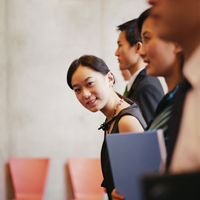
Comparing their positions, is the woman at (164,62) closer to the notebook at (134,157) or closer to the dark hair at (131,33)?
the notebook at (134,157)

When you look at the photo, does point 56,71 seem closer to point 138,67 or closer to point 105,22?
point 105,22

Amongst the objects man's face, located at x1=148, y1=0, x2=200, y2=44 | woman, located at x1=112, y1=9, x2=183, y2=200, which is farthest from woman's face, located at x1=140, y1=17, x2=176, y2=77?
man's face, located at x1=148, y1=0, x2=200, y2=44

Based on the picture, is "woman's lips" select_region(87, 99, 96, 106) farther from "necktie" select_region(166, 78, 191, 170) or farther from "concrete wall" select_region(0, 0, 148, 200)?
"concrete wall" select_region(0, 0, 148, 200)

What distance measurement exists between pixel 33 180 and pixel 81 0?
8.28ft

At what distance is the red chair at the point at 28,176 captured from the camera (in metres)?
3.88

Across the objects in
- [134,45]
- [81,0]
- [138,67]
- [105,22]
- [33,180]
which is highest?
[81,0]

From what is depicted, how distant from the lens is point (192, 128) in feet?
1.59

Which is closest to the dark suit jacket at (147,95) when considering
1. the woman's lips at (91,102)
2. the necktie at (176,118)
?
the woman's lips at (91,102)

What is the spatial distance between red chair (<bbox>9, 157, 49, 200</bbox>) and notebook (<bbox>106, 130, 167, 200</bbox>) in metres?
3.05

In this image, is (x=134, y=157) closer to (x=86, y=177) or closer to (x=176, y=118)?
(x=176, y=118)

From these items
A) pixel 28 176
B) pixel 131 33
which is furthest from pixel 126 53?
pixel 28 176

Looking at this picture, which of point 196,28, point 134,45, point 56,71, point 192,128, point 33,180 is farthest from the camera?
point 56,71

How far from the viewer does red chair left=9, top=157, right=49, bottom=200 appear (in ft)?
12.7

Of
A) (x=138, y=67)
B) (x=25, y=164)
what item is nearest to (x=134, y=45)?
(x=138, y=67)
